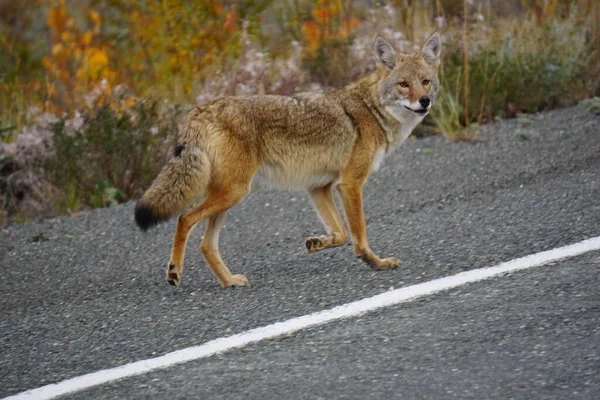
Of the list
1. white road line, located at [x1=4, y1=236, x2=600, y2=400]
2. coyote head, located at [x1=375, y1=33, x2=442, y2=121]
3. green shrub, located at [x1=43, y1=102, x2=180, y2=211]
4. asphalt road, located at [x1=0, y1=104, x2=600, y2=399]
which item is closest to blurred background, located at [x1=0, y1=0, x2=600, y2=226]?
green shrub, located at [x1=43, y1=102, x2=180, y2=211]

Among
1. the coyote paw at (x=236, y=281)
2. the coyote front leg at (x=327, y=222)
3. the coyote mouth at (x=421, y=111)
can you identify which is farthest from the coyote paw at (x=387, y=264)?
the coyote mouth at (x=421, y=111)

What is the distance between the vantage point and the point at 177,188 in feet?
18.3

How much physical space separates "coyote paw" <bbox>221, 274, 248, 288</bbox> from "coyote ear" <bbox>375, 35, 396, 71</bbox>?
191 cm

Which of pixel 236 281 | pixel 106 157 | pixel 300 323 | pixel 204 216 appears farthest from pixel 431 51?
pixel 106 157

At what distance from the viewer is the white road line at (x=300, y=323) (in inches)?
160

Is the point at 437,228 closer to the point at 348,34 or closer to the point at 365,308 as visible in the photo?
the point at 365,308

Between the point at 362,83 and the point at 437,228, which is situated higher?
the point at 362,83

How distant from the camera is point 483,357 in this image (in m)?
3.86

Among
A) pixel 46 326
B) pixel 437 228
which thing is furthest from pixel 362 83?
pixel 46 326

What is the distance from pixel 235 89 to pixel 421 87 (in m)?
3.73

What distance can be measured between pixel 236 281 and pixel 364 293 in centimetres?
95

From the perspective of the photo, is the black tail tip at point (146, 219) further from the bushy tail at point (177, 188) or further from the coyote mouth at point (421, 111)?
the coyote mouth at point (421, 111)

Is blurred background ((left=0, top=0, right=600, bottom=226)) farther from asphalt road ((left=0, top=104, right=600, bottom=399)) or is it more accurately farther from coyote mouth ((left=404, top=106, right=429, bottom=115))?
coyote mouth ((left=404, top=106, right=429, bottom=115))

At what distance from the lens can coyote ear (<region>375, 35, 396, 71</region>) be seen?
6480 mm
